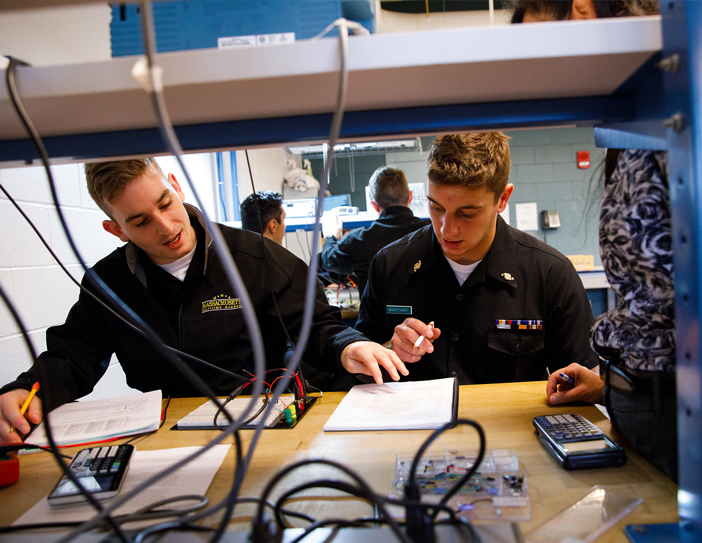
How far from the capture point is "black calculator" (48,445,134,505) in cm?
60

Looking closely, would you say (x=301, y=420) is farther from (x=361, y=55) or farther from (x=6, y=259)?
(x=6, y=259)

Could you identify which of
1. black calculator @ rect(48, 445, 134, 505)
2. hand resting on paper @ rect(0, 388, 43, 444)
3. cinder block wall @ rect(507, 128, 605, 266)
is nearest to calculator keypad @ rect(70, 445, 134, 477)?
black calculator @ rect(48, 445, 134, 505)

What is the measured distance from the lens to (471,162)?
3.77 ft

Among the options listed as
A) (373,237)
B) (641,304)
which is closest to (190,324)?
(641,304)

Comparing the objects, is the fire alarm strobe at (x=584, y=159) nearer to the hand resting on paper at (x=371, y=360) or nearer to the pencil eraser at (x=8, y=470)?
the hand resting on paper at (x=371, y=360)

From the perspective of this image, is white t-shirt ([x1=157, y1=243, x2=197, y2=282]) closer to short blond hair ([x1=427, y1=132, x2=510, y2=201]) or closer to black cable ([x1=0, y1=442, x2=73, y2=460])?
black cable ([x1=0, y1=442, x2=73, y2=460])

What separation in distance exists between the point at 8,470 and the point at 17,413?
0.21 m

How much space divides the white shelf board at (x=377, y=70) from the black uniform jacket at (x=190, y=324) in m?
0.76

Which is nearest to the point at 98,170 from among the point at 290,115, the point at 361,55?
the point at 290,115

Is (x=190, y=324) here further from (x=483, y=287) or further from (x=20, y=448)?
(x=483, y=287)

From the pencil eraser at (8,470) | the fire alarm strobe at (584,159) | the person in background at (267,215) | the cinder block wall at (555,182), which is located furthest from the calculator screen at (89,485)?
the fire alarm strobe at (584,159)

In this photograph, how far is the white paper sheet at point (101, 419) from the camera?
844mm

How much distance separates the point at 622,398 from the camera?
0.62 meters

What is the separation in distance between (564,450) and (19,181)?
175 centimetres
